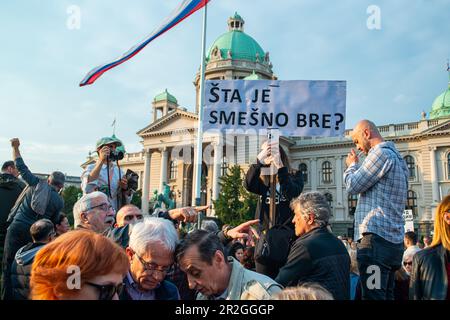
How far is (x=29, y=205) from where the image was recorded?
5.39 m

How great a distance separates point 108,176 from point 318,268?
10.3 feet

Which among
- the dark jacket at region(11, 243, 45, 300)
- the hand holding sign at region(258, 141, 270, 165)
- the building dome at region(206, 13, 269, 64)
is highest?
the building dome at region(206, 13, 269, 64)

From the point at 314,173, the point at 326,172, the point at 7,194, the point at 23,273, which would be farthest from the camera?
the point at 314,173

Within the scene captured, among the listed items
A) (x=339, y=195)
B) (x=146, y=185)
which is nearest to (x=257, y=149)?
(x=339, y=195)

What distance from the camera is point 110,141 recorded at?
5016mm

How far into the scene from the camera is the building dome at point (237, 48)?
5631 centimetres

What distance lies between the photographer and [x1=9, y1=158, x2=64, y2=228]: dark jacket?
5.30 metres

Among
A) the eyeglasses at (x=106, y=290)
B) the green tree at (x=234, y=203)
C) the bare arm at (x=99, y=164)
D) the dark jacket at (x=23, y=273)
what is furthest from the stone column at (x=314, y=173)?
the eyeglasses at (x=106, y=290)

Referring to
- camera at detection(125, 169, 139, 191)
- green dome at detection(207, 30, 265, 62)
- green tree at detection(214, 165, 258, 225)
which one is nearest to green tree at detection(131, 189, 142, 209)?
green tree at detection(214, 165, 258, 225)

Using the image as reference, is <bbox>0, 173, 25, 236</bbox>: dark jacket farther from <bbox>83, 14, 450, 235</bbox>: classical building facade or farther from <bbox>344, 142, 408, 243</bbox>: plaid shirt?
<bbox>83, 14, 450, 235</bbox>: classical building facade

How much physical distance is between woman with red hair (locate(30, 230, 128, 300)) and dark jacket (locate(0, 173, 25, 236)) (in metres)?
5.23

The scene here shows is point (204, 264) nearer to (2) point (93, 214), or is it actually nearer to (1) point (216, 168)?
(2) point (93, 214)
